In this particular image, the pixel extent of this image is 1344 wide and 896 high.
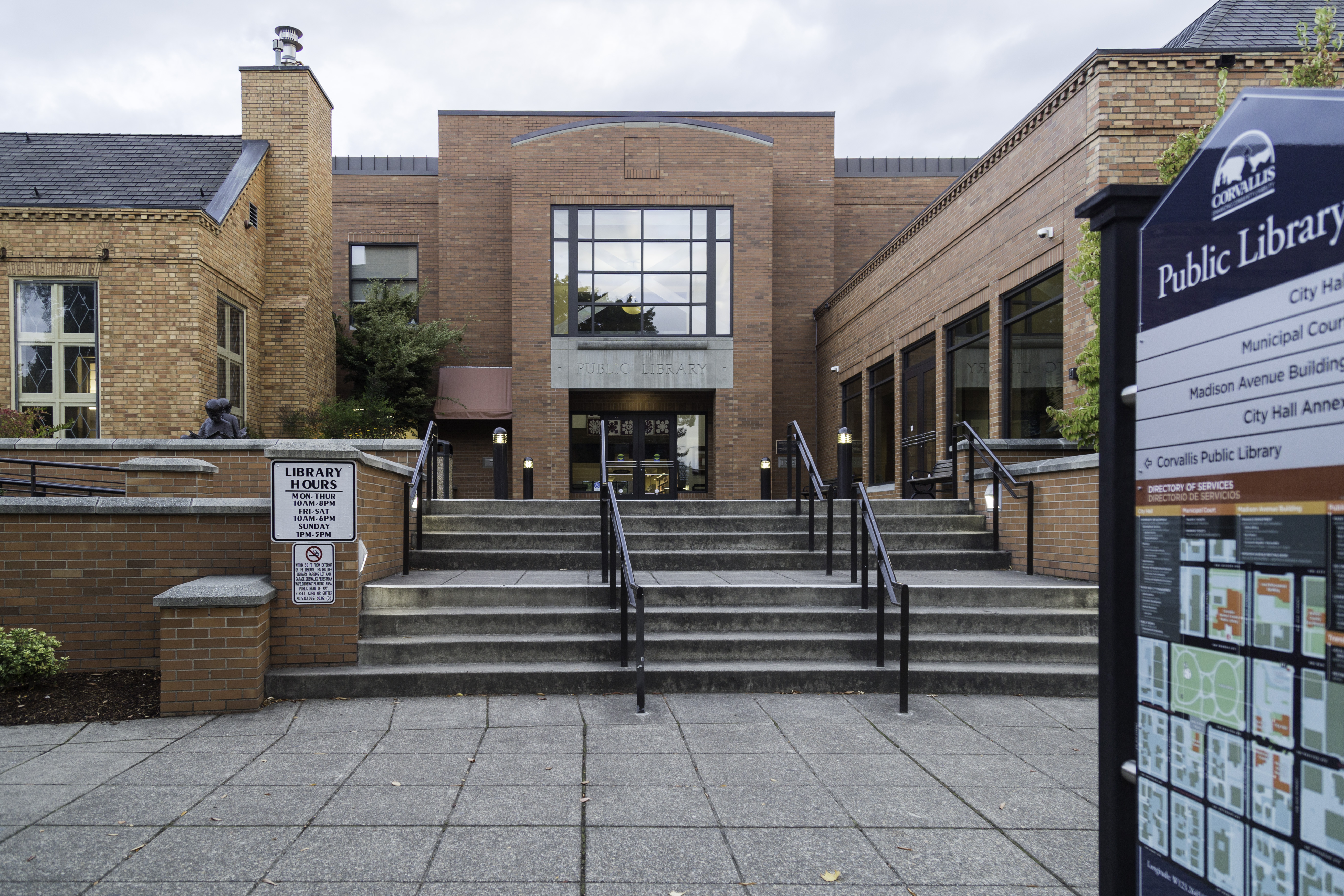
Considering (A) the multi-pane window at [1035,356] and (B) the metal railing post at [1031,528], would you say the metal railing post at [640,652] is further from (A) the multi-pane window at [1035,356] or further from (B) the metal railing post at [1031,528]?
(A) the multi-pane window at [1035,356]

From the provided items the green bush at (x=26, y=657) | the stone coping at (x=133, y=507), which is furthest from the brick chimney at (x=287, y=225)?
the green bush at (x=26, y=657)

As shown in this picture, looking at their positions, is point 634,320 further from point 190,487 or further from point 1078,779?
point 1078,779

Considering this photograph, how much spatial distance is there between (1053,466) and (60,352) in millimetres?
16156

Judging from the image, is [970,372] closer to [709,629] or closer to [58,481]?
[709,629]

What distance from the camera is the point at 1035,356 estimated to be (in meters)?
11.7

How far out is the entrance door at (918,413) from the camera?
15.2 metres

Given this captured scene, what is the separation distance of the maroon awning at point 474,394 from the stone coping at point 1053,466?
528 inches

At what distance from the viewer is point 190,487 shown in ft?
28.9

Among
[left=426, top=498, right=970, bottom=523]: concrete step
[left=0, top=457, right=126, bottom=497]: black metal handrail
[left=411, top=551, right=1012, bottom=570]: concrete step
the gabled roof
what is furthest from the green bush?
the gabled roof

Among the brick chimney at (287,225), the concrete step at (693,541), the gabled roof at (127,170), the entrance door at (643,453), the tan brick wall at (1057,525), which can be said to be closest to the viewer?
the tan brick wall at (1057,525)

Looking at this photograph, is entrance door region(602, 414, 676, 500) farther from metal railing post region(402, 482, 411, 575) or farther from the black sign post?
the black sign post

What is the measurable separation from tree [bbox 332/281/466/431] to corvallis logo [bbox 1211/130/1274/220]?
18871 mm

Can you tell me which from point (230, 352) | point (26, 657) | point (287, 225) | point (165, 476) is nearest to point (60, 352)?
point (230, 352)

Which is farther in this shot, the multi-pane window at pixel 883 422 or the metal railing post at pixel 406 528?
the multi-pane window at pixel 883 422
